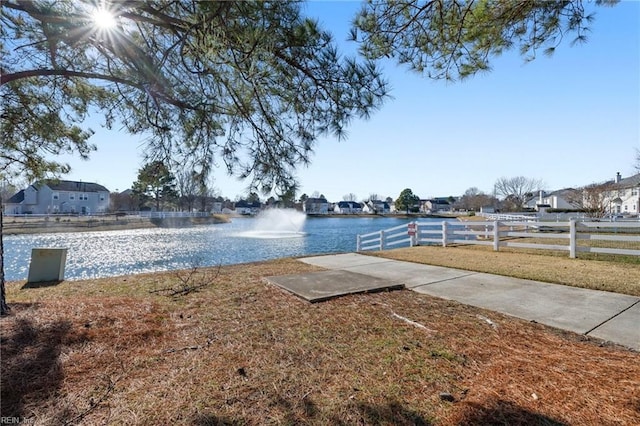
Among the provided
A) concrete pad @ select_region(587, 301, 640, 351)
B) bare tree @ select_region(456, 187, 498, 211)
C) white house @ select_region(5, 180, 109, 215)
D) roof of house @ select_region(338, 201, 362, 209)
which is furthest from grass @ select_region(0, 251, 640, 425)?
roof of house @ select_region(338, 201, 362, 209)

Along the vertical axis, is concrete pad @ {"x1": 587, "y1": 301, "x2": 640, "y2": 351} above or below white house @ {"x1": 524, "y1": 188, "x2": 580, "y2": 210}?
below

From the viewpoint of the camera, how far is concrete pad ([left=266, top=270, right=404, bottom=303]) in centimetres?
490

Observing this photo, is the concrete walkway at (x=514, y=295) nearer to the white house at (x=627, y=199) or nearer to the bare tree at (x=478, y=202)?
the white house at (x=627, y=199)

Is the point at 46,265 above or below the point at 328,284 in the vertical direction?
above

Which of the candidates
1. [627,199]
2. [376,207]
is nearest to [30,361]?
[627,199]

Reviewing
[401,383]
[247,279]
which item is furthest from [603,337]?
[247,279]

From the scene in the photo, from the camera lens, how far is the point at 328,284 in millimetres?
5527

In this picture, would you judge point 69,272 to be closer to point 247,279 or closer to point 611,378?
point 247,279

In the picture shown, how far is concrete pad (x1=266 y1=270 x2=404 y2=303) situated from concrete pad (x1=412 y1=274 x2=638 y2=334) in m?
0.74

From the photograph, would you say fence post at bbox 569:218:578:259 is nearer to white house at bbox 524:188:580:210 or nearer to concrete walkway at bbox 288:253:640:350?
concrete walkway at bbox 288:253:640:350

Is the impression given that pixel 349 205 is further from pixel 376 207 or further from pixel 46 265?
pixel 46 265

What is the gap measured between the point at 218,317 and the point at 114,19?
367 centimetres

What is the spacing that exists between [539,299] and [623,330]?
4.05 ft

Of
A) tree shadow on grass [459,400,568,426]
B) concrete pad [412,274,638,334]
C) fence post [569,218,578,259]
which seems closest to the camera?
tree shadow on grass [459,400,568,426]
